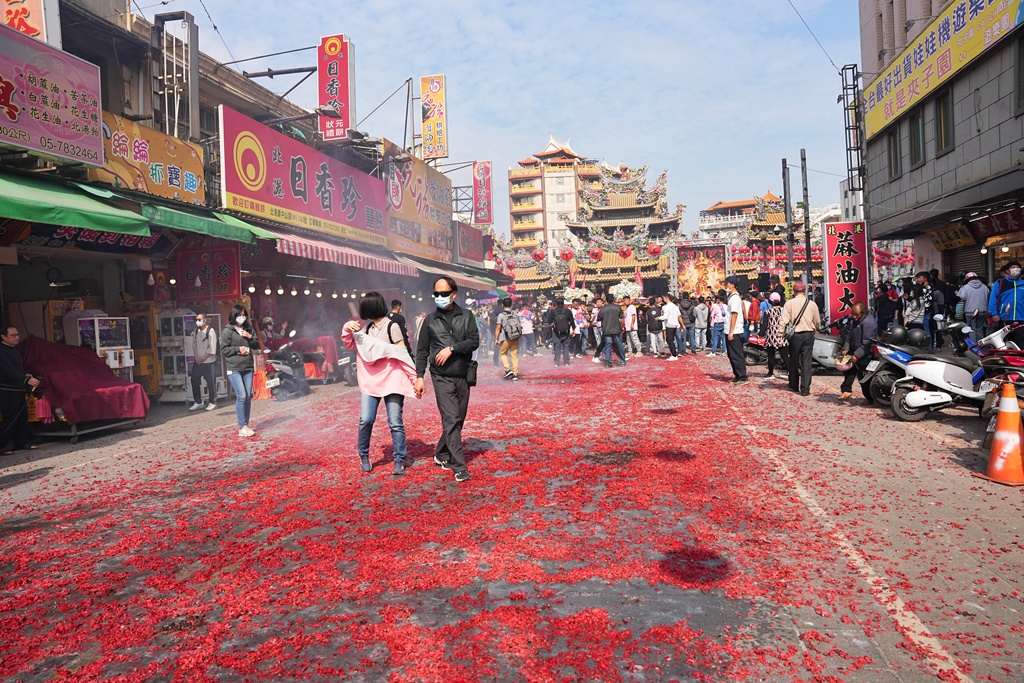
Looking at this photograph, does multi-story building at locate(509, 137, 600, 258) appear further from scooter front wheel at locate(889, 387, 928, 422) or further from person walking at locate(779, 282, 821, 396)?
scooter front wheel at locate(889, 387, 928, 422)

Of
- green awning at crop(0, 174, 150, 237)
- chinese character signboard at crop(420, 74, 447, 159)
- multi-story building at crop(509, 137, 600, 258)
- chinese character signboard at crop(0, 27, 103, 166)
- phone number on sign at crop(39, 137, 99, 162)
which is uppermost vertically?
multi-story building at crop(509, 137, 600, 258)

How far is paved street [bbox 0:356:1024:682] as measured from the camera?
297 centimetres

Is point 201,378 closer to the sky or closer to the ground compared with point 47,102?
closer to the ground

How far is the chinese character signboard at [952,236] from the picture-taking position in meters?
17.4

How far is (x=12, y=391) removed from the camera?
8820 mm

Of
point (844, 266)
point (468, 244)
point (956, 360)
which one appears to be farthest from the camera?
point (468, 244)

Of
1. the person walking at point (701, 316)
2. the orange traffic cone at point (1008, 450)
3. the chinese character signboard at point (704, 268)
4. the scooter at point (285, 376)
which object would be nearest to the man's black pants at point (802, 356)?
the orange traffic cone at point (1008, 450)

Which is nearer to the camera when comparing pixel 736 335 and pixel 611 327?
pixel 736 335

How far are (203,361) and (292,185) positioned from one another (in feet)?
18.7

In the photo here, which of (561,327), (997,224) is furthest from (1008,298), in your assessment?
(561,327)

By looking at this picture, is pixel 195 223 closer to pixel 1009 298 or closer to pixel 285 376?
pixel 285 376

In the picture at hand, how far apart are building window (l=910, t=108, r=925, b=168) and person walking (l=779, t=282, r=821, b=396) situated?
1188 centimetres

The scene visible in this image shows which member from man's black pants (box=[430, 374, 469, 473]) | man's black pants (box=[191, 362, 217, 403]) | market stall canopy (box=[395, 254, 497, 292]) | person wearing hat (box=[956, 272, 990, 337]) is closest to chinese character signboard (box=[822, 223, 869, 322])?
person wearing hat (box=[956, 272, 990, 337])


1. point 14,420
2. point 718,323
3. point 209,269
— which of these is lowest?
point 14,420
